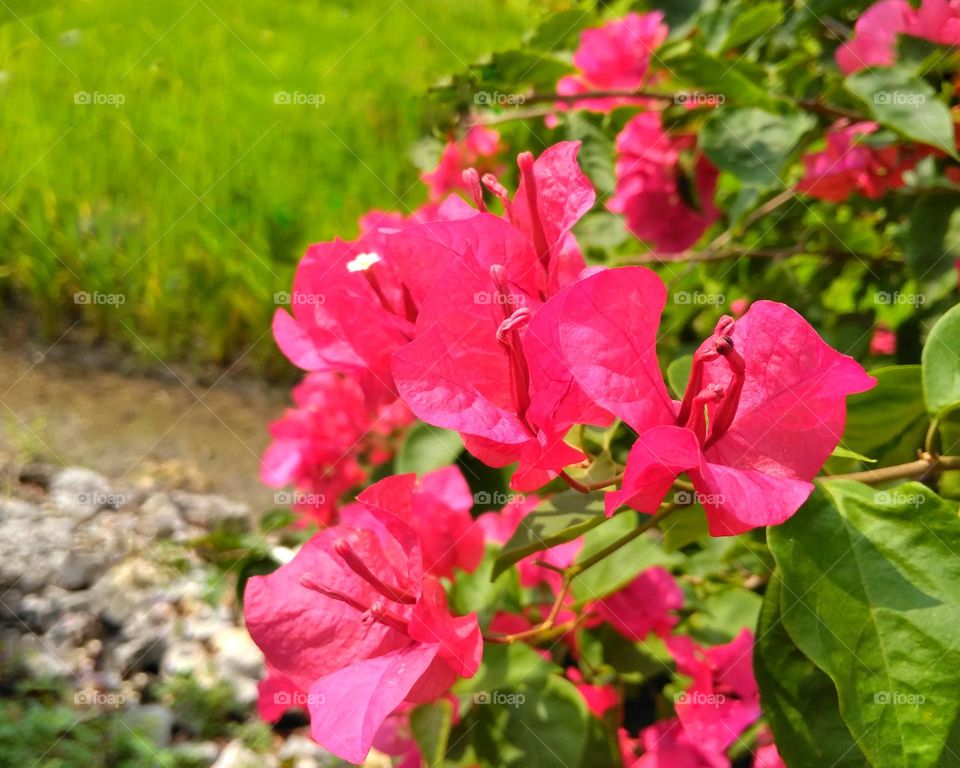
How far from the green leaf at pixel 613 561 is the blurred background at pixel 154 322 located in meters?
0.32

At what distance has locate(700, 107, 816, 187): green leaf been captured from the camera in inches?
27.7

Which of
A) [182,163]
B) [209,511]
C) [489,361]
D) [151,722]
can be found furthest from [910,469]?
[182,163]

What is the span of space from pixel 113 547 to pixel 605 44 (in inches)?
48.9

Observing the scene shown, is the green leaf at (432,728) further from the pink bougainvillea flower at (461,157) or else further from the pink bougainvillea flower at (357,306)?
the pink bougainvillea flower at (461,157)

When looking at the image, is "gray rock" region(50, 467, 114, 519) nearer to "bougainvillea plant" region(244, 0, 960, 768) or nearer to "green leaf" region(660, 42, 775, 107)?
"bougainvillea plant" region(244, 0, 960, 768)

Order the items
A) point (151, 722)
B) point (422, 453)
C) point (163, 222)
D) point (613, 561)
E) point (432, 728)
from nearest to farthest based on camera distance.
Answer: point (432, 728), point (613, 561), point (422, 453), point (151, 722), point (163, 222)

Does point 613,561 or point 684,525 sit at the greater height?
point 684,525

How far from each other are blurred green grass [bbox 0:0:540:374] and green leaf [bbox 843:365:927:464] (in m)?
1.22

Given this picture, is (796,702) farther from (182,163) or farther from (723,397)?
(182,163)

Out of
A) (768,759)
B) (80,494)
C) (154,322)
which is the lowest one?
(80,494)

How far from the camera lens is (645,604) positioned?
2.52ft

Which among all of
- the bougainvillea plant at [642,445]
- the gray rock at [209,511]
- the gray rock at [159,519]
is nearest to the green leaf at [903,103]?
the bougainvillea plant at [642,445]

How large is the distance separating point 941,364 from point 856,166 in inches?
18.6

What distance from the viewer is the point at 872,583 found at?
407mm
